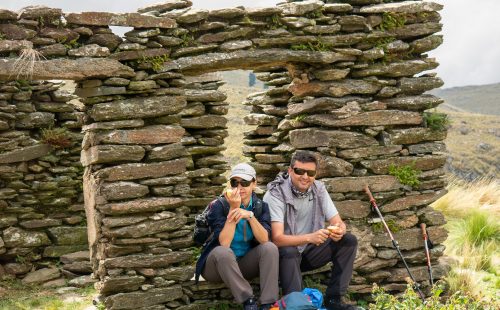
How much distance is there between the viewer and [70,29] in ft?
22.5

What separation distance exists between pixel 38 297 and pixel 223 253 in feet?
12.8

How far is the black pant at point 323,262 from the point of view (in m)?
6.61

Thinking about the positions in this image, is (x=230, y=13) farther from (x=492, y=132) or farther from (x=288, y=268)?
(x=492, y=132)

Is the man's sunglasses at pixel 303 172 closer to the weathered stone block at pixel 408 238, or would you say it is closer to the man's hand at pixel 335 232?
the man's hand at pixel 335 232

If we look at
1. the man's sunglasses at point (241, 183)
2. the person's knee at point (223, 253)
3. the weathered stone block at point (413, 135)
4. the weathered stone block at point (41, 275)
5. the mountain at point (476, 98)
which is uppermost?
the weathered stone block at point (413, 135)

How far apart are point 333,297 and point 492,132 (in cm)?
3267

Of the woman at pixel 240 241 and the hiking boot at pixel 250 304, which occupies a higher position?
the woman at pixel 240 241

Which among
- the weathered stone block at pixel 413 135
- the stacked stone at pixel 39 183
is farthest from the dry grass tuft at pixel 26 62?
the weathered stone block at pixel 413 135

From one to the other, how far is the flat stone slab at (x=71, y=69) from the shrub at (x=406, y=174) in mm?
3078

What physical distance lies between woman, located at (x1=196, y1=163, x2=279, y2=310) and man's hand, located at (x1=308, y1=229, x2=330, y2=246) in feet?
1.28

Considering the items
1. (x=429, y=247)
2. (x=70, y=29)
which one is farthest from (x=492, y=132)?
(x=70, y=29)

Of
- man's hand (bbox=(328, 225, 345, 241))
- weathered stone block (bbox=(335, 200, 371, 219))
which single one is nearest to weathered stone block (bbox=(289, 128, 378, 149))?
weathered stone block (bbox=(335, 200, 371, 219))

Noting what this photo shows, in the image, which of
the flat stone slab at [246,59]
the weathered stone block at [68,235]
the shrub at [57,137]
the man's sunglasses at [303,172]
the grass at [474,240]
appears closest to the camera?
the man's sunglasses at [303,172]

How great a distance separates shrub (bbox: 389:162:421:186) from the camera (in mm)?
7846
